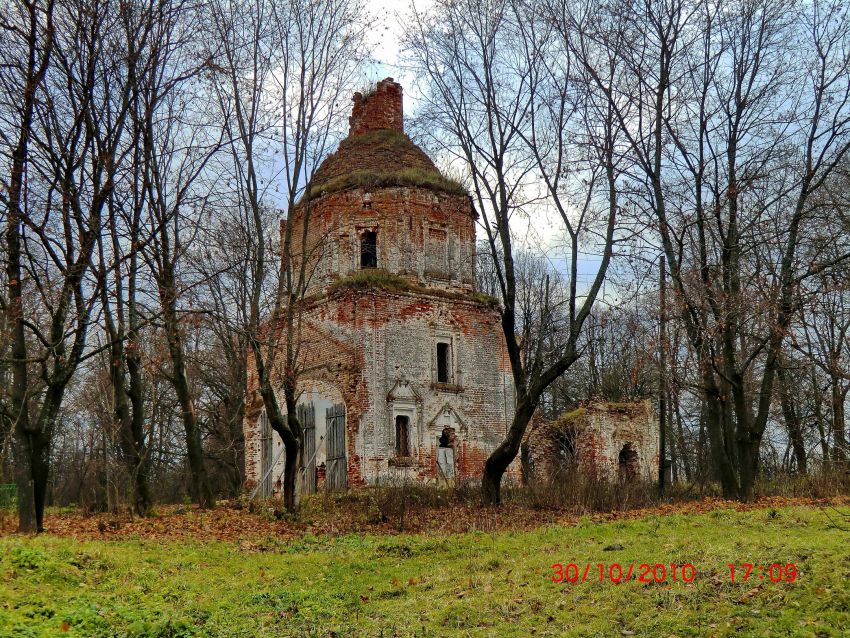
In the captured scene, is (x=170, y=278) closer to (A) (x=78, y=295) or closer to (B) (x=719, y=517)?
(A) (x=78, y=295)

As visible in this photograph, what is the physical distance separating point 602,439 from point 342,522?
13.7 meters

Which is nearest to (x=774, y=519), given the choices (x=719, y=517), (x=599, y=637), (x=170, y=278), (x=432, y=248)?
(x=719, y=517)

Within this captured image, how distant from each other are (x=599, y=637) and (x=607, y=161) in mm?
10796

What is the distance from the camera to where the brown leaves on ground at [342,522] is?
1388cm

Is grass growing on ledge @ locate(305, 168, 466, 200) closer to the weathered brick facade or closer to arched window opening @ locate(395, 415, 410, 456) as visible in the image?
the weathered brick facade

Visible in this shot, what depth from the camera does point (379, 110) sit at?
2628 centimetres

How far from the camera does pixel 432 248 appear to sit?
23.7 m

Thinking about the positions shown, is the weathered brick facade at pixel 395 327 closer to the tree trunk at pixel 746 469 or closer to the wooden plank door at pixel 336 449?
A: the wooden plank door at pixel 336 449

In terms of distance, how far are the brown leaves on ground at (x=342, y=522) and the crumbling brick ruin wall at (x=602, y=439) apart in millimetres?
9957

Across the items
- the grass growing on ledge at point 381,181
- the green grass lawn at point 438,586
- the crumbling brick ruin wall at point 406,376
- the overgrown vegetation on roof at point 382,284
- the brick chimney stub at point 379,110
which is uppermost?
the brick chimney stub at point 379,110

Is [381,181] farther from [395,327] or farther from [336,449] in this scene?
[336,449]
